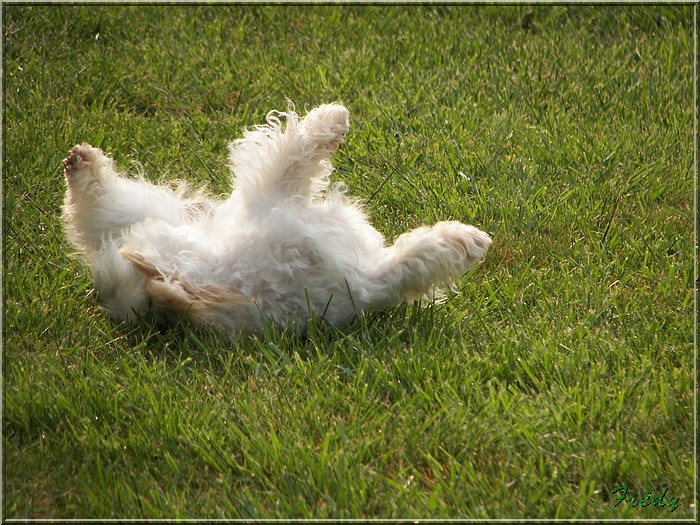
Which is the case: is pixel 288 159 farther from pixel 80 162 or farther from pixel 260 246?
pixel 80 162

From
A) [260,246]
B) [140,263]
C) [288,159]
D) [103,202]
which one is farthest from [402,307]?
[103,202]

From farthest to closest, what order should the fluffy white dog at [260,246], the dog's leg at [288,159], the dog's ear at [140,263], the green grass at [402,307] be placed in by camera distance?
the dog's leg at [288,159] → the fluffy white dog at [260,246] → the dog's ear at [140,263] → the green grass at [402,307]

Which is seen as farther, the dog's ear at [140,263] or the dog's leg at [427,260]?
the dog's leg at [427,260]

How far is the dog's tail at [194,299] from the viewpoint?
3.07 meters

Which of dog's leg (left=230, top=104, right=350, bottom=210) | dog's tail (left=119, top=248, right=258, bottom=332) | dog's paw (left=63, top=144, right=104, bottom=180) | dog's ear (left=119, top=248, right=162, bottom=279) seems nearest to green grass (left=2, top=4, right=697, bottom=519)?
dog's tail (left=119, top=248, right=258, bottom=332)

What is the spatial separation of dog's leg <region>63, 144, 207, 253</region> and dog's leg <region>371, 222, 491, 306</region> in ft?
2.91

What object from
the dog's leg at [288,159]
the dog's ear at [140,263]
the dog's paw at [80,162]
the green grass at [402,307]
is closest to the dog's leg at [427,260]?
the green grass at [402,307]

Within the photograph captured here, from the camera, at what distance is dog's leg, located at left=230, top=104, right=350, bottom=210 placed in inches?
134

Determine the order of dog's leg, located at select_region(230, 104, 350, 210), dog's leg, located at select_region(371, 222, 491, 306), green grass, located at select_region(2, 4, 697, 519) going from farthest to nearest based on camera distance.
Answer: dog's leg, located at select_region(230, 104, 350, 210), dog's leg, located at select_region(371, 222, 491, 306), green grass, located at select_region(2, 4, 697, 519)

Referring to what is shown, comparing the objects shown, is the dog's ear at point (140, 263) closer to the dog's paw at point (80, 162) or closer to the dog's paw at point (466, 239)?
the dog's paw at point (80, 162)

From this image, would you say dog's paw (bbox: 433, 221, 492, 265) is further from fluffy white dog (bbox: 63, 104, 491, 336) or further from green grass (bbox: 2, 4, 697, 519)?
green grass (bbox: 2, 4, 697, 519)

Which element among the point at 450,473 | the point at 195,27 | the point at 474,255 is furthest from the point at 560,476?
the point at 195,27

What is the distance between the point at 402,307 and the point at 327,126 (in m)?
0.81

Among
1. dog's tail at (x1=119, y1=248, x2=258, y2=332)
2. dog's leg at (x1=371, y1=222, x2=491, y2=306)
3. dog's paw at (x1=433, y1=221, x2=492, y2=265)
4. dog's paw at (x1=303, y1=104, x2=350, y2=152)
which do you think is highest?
dog's paw at (x1=303, y1=104, x2=350, y2=152)
